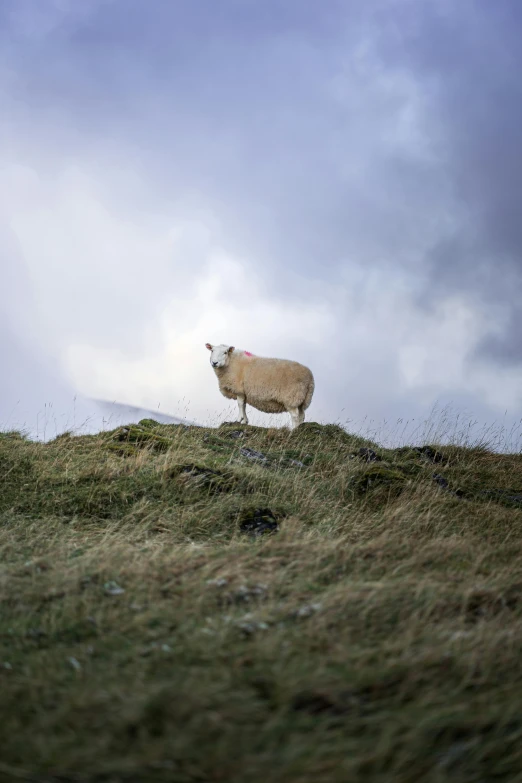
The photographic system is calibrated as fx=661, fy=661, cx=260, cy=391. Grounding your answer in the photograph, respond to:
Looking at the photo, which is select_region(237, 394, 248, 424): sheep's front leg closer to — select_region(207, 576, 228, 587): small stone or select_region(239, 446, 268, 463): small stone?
select_region(239, 446, 268, 463): small stone

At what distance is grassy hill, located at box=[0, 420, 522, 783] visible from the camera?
349 cm

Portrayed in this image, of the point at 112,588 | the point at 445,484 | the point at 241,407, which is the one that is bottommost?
the point at 112,588

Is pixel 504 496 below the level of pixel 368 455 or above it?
below

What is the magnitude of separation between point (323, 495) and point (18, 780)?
8.23 meters

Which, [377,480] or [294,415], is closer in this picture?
[377,480]

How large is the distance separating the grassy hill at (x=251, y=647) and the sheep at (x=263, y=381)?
1033cm

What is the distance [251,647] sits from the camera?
441 cm

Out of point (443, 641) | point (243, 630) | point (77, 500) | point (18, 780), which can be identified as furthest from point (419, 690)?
point (77, 500)

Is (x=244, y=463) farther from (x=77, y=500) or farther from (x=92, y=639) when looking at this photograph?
(x=92, y=639)

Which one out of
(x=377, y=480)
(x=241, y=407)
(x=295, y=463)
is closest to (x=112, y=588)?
(x=377, y=480)

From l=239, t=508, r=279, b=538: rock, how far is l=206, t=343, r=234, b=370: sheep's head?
11.2 m

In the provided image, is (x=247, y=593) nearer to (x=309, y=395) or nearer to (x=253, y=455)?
(x=253, y=455)

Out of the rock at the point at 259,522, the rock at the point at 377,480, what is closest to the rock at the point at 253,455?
the rock at the point at 377,480

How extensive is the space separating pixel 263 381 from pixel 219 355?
1.57 m
